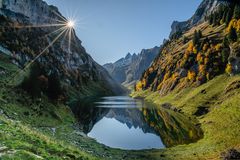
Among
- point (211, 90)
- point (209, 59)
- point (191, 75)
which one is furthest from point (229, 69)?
point (191, 75)

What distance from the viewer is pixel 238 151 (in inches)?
1582

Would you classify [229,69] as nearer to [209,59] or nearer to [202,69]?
[202,69]

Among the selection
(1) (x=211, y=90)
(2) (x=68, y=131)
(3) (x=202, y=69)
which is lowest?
(2) (x=68, y=131)

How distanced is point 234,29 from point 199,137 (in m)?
89.1

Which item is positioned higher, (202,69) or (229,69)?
(202,69)

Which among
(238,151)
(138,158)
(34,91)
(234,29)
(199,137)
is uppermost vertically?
(234,29)

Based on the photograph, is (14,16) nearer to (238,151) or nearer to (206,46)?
(206,46)

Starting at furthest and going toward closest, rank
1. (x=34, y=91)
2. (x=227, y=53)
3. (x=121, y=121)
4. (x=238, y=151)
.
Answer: (x=227, y=53), (x=121, y=121), (x=34, y=91), (x=238, y=151)

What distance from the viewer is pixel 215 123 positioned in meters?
68.6

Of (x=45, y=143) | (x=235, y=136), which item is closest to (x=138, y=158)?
(x=235, y=136)

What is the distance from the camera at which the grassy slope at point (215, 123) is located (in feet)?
159

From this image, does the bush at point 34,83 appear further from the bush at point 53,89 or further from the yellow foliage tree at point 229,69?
the yellow foliage tree at point 229,69

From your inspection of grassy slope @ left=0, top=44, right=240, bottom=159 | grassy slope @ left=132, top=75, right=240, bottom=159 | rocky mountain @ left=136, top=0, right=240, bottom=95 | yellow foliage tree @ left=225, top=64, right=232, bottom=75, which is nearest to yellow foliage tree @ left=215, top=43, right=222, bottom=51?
rocky mountain @ left=136, top=0, right=240, bottom=95

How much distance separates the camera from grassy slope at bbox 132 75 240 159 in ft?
159
